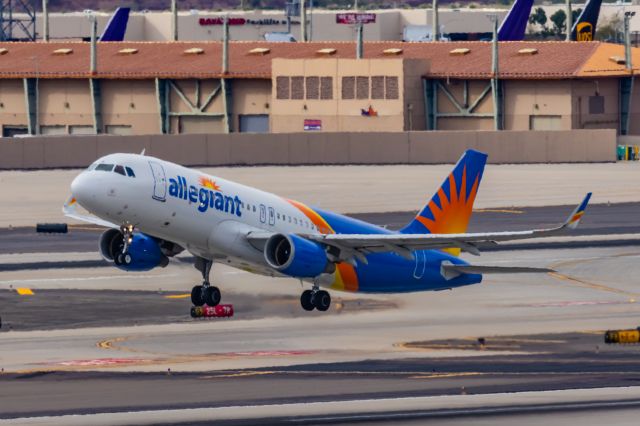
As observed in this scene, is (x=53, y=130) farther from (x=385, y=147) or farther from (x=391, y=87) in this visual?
(x=385, y=147)

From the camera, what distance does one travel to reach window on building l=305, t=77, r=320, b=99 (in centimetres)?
15350

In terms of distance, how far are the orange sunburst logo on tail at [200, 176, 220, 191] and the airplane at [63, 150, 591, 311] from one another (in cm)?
6

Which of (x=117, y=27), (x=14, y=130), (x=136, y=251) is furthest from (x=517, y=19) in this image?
(x=136, y=251)

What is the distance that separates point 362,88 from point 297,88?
680 centimetres

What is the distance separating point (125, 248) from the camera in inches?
2418

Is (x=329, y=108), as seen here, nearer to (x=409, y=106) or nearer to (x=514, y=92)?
(x=409, y=106)

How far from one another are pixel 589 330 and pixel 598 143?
78.0 metres

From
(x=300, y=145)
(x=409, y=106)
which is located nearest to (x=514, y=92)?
(x=409, y=106)

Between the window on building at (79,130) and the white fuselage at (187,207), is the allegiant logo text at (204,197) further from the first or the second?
the window on building at (79,130)

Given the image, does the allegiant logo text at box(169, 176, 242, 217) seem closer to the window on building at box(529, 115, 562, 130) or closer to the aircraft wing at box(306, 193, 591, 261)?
the aircraft wing at box(306, 193, 591, 261)

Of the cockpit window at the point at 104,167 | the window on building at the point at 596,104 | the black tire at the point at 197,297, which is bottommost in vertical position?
the window on building at the point at 596,104

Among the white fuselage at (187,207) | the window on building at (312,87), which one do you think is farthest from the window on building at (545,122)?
the white fuselage at (187,207)

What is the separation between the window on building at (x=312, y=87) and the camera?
504ft

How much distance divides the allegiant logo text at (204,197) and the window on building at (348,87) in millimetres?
89737
